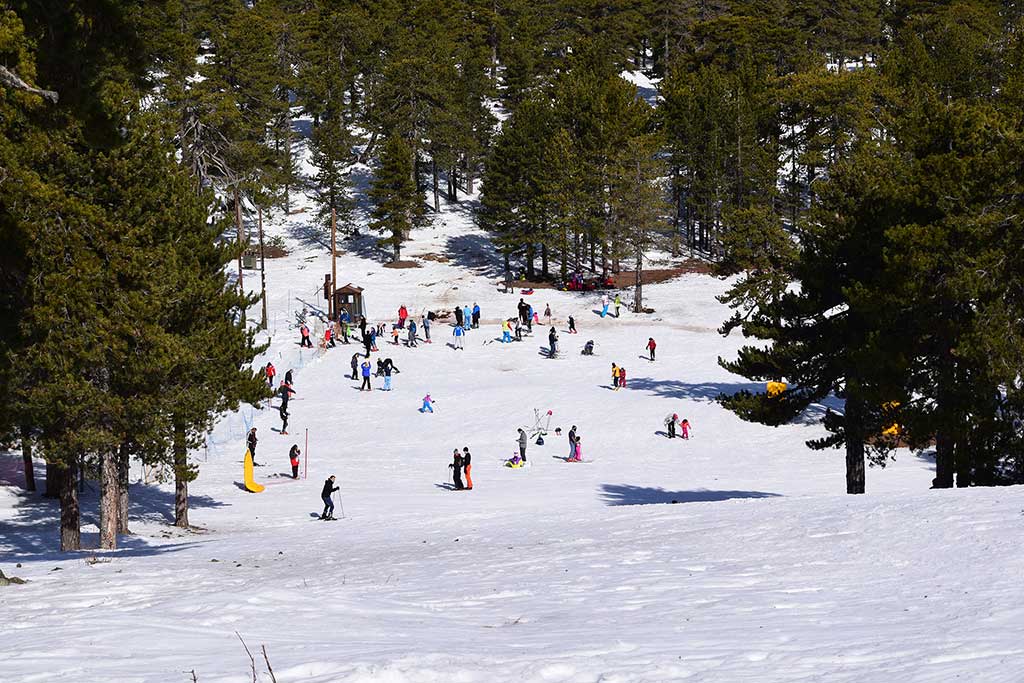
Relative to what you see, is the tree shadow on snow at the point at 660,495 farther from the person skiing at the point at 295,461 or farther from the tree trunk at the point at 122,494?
the tree trunk at the point at 122,494

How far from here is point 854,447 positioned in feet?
81.4

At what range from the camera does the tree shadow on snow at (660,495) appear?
2812 centimetres

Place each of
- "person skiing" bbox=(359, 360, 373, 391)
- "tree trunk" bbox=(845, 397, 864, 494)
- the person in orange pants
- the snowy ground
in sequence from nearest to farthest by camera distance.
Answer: the snowy ground
"tree trunk" bbox=(845, 397, 864, 494)
the person in orange pants
"person skiing" bbox=(359, 360, 373, 391)

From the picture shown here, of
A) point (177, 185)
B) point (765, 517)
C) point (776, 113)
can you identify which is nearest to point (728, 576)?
point (765, 517)

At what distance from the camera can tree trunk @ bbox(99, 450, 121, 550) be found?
19344mm

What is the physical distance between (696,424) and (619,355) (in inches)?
457

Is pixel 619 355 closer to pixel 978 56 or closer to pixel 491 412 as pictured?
pixel 491 412

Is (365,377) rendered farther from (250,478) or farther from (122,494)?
(122,494)

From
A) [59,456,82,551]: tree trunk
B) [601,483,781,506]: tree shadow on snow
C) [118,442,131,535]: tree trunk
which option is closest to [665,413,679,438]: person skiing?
[601,483,781,506]: tree shadow on snow

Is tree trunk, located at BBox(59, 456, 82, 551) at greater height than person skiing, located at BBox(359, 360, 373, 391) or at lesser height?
lesser

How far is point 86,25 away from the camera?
38.8 feet

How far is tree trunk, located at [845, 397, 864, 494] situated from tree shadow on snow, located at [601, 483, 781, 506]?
10.1ft

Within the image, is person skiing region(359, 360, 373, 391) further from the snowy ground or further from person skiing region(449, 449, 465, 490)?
person skiing region(449, 449, 465, 490)

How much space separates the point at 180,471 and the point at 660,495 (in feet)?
44.4
